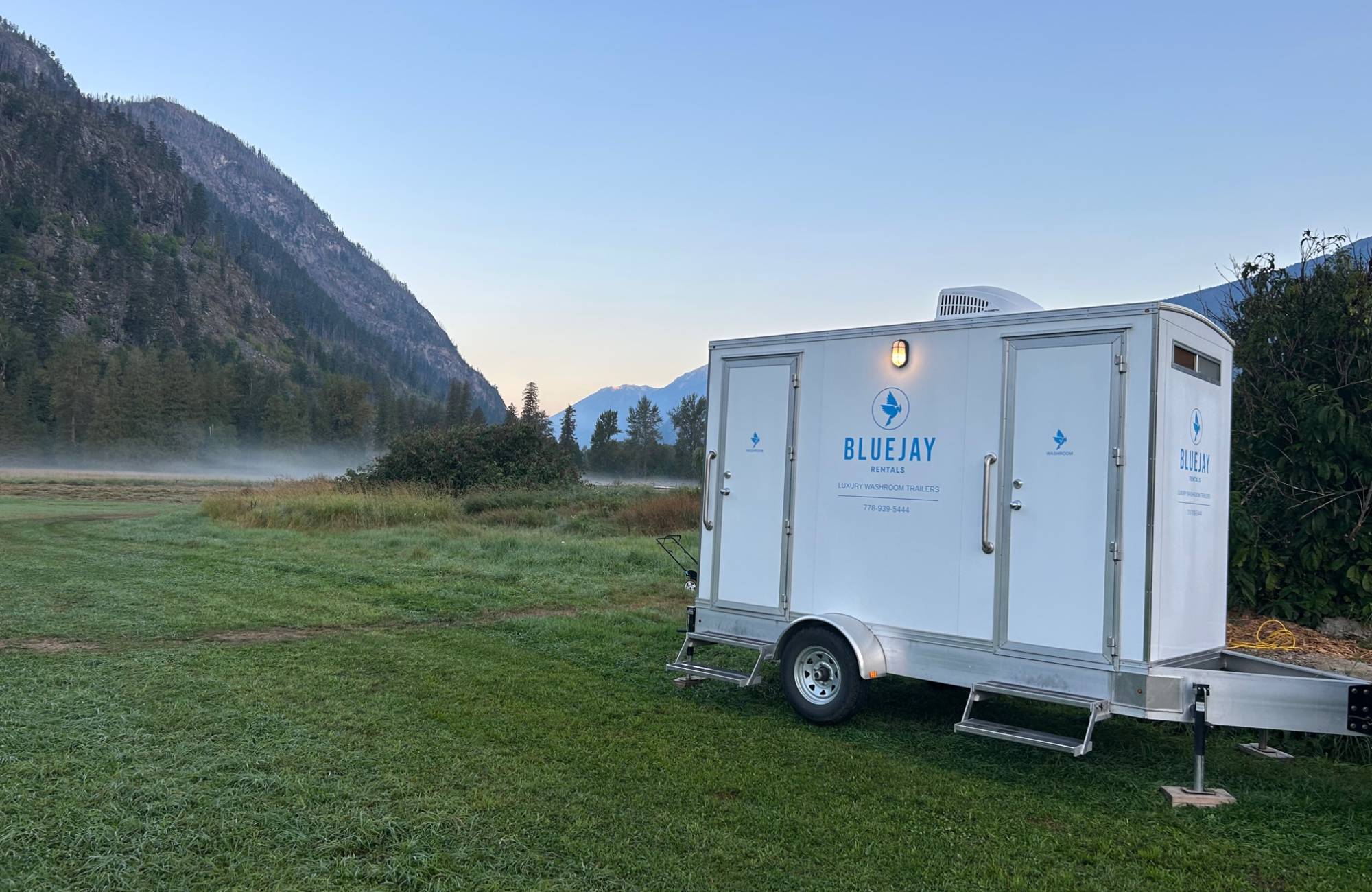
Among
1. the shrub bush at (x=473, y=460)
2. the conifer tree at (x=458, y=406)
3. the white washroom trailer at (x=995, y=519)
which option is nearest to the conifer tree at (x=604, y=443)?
the conifer tree at (x=458, y=406)

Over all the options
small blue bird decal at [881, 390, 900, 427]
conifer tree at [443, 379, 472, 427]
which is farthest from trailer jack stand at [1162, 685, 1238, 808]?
conifer tree at [443, 379, 472, 427]

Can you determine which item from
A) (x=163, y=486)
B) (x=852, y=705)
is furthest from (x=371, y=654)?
(x=163, y=486)

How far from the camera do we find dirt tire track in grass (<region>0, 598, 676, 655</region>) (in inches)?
346

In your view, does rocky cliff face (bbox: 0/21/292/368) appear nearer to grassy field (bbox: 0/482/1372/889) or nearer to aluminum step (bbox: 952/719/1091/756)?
grassy field (bbox: 0/482/1372/889)

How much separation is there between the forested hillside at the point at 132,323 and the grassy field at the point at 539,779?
8887cm

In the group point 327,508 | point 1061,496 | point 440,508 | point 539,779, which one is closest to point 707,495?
point 1061,496

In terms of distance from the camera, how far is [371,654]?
29.2 ft

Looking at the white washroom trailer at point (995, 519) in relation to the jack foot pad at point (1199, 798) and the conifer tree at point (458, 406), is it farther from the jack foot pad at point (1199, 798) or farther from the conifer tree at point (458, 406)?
the conifer tree at point (458, 406)

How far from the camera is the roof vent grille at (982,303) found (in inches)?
273

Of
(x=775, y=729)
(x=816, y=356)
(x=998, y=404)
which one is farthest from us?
(x=816, y=356)

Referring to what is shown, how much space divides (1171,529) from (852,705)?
238 centimetres

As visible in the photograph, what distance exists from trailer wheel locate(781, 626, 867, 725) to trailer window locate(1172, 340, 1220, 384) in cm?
284

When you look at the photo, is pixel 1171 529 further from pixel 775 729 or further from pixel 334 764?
pixel 334 764

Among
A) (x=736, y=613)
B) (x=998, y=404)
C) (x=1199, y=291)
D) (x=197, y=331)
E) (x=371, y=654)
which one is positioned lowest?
(x=371, y=654)
